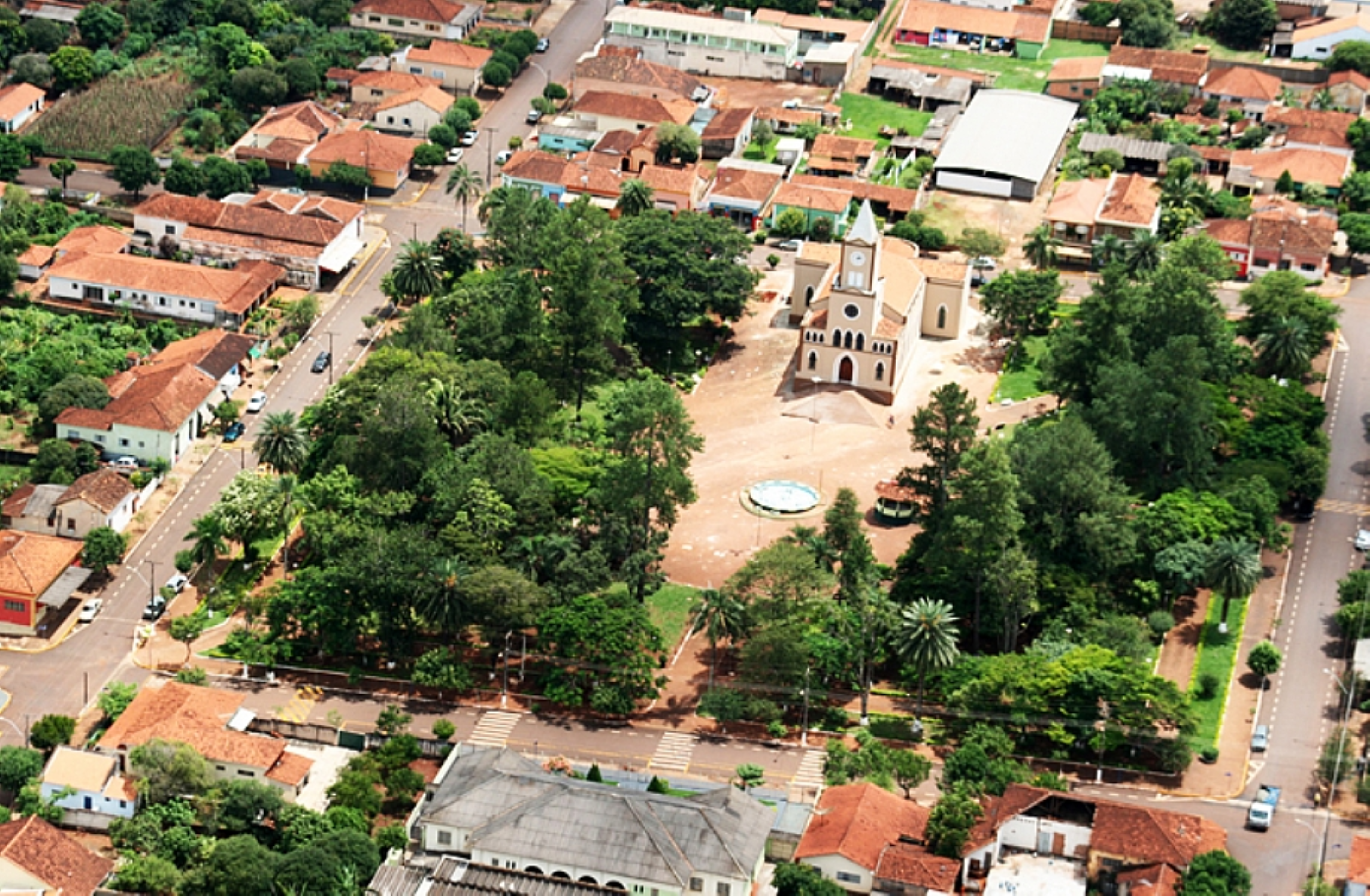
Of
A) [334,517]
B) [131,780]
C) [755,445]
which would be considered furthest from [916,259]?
[131,780]

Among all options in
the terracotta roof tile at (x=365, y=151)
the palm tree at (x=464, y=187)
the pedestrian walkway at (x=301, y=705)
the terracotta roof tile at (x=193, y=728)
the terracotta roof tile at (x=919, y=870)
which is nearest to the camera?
the terracotta roof tile at (x=919, y=870)

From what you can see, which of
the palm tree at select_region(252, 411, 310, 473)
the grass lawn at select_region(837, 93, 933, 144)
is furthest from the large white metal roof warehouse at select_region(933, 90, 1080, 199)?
the palm tree at select_region(252, 411, 310, 473)

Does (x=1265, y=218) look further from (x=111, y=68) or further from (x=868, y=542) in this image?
(x=111, y=68)

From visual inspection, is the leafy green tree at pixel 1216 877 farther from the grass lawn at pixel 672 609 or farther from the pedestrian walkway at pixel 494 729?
the pedestrian walkway at pixel 494 729

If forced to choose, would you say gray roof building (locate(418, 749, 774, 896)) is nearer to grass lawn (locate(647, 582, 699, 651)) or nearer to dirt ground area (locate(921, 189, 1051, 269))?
grass lawn (locate(647, 582, 699, 651))

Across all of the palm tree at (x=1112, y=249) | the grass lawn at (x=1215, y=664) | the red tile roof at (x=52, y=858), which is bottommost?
the red tile roof at (x=52, y=858)

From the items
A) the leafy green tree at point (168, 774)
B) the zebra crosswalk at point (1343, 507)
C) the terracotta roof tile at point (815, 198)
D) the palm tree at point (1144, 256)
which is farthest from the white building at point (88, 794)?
the palm tree at point (1144, 256)
